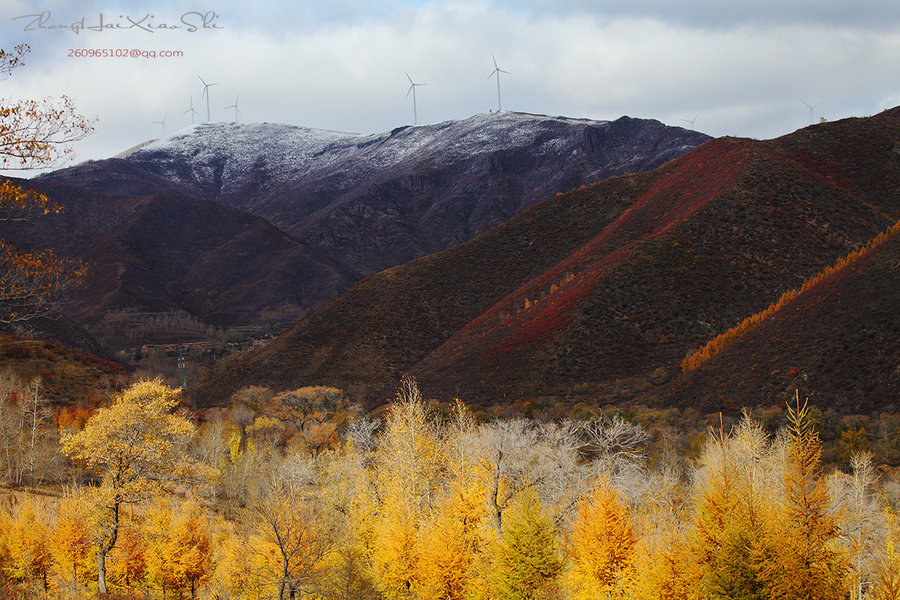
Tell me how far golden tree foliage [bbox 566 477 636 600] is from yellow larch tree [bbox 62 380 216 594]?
18.5 m

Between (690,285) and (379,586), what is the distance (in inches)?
2566

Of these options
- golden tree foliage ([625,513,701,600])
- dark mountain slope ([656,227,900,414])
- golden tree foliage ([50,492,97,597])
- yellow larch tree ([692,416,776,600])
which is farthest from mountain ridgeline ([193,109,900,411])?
golden tree foliage ([50,492,97,597])

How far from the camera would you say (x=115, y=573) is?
118ft

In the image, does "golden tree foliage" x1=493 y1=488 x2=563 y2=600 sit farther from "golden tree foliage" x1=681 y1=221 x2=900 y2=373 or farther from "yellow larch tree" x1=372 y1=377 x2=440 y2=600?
"golden tree foliage" x1=681 y1=221 x2=900 y2=373

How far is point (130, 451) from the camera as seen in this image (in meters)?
29.4

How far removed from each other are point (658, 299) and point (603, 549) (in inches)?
2370

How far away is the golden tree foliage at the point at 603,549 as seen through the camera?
81.3 ft

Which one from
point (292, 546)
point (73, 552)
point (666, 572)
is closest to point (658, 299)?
point (292, 546)

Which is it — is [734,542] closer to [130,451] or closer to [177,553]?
[130,451]

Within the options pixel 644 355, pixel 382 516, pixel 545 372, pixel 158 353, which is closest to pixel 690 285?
pixel 644 355

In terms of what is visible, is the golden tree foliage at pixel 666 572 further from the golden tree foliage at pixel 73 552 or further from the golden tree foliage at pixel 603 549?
the golden tree foliage at pixel 73 552

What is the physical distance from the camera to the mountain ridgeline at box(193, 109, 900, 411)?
57.2 m

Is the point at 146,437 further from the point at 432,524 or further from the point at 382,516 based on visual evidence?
the point at 432,524

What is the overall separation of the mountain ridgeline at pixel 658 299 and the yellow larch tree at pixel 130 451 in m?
44.8
